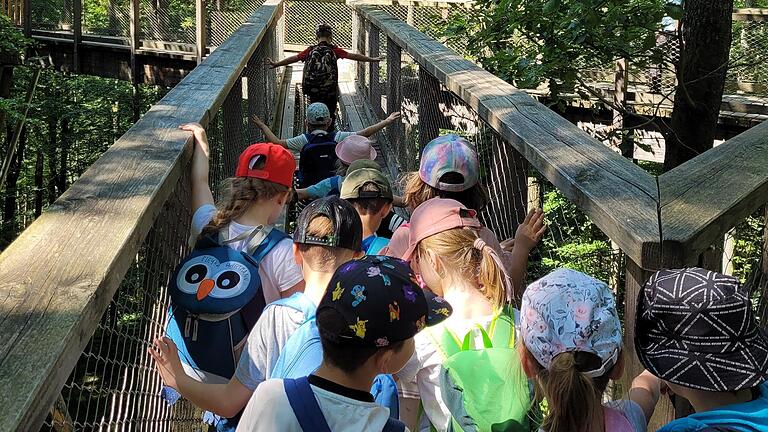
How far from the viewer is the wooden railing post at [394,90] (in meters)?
6.99

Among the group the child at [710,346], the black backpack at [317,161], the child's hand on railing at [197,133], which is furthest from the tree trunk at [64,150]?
the child at [710,346]

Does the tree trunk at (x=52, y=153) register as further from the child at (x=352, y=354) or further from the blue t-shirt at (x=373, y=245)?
the child at (x=352, y=354)

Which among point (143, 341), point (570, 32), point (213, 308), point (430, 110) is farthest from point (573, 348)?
point (570, 32)

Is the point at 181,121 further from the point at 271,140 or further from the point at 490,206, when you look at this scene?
the point at 271,140

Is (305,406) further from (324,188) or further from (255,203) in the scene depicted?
(324,188)

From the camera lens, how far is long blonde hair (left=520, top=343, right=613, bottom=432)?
1.71 m

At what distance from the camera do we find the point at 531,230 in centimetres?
272

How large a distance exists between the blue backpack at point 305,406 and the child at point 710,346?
63cm

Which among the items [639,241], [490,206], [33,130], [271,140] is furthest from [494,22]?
[33,130]

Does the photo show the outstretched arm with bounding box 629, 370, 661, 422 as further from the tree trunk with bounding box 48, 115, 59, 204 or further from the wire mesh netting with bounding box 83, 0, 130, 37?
the tree trunk with bounding box 48, 115, 59, 204

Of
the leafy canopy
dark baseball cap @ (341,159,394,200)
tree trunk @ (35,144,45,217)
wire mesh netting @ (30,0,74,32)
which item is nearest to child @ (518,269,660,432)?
dark baseball cap @ (341,159,394,200)

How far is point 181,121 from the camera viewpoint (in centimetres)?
311

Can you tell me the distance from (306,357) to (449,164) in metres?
1.25

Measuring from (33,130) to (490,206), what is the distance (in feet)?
78.4
